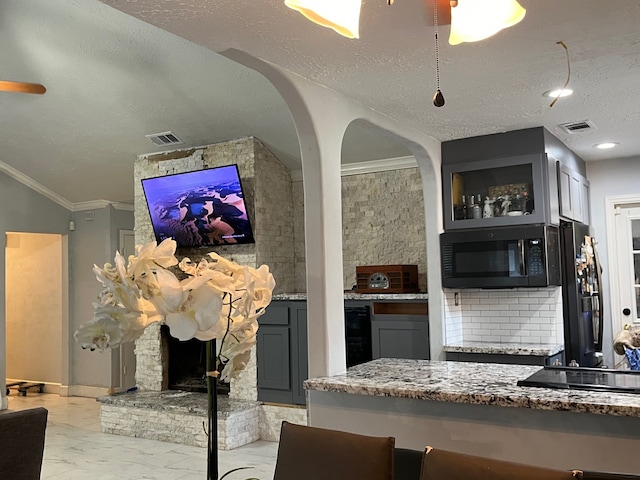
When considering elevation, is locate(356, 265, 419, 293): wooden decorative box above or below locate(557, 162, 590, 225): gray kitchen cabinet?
below

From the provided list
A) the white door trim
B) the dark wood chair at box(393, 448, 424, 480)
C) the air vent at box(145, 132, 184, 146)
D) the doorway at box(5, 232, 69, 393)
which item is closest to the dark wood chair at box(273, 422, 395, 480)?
the dark wood chair at box(393, 448, 424, 480)

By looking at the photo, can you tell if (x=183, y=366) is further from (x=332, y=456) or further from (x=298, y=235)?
(x=332, y=456)

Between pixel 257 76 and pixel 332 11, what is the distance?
3.23 meters

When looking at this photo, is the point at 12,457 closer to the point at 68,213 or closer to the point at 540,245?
the point at 540,245

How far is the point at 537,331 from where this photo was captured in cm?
445

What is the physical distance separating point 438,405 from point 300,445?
3.63ft

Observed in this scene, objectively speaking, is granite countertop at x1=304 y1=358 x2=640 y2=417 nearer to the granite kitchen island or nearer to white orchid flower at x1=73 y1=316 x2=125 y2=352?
the granite kitchen island

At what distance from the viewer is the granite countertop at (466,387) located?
7.54 feet

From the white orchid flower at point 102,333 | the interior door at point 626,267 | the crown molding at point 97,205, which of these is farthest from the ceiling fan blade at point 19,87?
the interior door at point 626,267

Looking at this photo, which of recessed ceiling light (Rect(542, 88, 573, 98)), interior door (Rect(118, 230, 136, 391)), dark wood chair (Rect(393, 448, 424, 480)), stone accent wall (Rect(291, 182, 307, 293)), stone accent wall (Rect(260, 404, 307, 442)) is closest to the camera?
dark wood chair (Rect(393, 448, 424, 480))

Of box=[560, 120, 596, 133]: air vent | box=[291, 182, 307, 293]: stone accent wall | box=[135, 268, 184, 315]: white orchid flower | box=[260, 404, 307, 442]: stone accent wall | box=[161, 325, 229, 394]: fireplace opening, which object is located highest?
box=[560, 120, 596, 133]: air vent

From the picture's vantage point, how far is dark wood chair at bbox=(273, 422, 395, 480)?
1636mm

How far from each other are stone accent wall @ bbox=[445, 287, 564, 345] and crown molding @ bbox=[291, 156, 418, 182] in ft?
5.17

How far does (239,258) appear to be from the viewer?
5.88 meters
